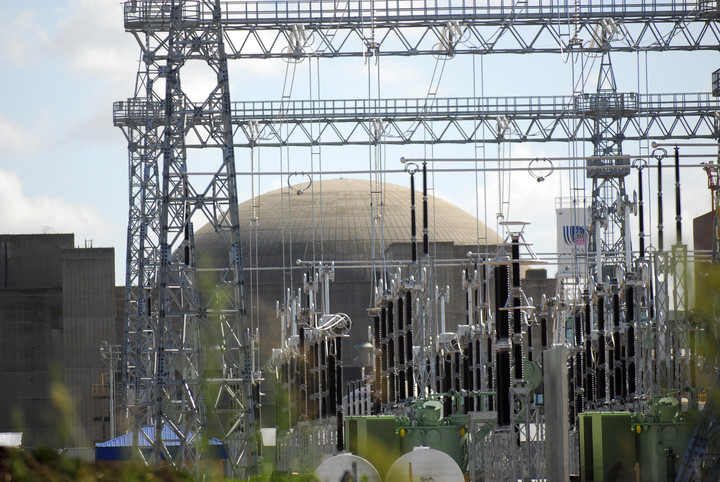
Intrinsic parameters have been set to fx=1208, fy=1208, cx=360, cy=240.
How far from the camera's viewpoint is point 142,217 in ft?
131

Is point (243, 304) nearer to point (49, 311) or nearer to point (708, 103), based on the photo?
point (708, 103)

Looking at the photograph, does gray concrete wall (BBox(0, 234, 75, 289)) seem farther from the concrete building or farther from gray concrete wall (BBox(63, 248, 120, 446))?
gray concrete wall (BBox(63, 248, 120, 446))

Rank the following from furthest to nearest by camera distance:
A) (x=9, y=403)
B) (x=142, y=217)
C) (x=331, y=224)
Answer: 1. (x=331, y=224)
2. (x=9, y=403)
3. (x=142, y=217)

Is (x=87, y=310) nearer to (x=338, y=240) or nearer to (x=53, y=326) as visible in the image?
(x=53, y=326)

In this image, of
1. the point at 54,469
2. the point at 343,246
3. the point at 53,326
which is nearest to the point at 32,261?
the point at 53,326

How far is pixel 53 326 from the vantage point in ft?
197

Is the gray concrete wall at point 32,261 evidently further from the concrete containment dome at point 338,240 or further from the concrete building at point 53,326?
the concrete containment dome at point 338,240

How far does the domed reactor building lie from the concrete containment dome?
45 millimetres

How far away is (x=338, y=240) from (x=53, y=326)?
49.4ft

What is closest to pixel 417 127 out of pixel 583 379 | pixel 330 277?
pixel 330 277

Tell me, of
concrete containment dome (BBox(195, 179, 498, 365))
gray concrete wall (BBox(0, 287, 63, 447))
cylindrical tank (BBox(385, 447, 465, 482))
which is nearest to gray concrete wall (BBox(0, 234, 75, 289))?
gray concrete wall (BBox(0, 287, 63, 447))

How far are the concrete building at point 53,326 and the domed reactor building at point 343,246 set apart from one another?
6575 millimetres

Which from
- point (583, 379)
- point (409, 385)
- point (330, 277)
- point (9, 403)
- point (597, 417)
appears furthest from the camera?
point (9, 403)

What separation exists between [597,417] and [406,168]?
6.55 m
